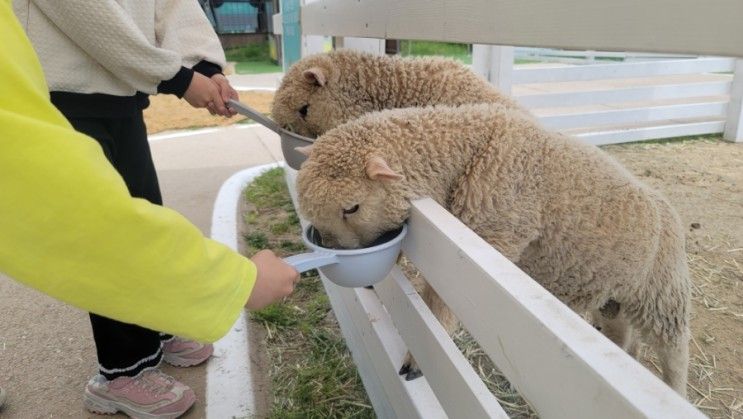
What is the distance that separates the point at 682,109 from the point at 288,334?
552 cm

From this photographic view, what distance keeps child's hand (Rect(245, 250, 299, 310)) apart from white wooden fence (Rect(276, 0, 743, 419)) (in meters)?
0.31

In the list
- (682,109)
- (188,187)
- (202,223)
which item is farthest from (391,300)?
(682,109)

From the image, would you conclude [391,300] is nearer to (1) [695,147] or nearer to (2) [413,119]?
(2) [413,119]

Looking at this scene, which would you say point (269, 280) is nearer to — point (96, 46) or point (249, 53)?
point (96, 46)

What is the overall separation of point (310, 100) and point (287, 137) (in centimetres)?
17

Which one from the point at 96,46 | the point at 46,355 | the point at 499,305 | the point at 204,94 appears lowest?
the point at 46,355

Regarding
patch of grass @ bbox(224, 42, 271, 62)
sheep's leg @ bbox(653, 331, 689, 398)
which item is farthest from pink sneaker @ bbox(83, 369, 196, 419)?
patch of grass @ bbox(224, 42, 271, 62)

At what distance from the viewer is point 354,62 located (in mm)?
2086

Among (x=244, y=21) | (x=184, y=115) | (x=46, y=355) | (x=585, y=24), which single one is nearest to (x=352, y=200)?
(x=585, y=24)

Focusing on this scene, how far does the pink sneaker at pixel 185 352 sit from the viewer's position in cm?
210

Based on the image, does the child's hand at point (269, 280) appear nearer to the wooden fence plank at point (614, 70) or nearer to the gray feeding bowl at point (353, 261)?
the gray feeding bowl at point (353, 261)

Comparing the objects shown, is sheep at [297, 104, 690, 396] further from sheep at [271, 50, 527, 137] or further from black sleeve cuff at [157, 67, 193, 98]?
black sleeve cuff at [157, 67, 193, 98]

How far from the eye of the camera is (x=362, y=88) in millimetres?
2029

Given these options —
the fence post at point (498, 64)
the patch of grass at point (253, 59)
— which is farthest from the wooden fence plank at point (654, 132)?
the patch of grass at point (253, 59)
